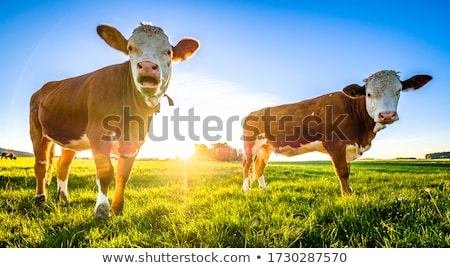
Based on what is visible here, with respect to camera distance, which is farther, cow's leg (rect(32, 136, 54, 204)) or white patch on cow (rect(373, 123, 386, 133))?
white patch on cow (rect(373, 123, 386, 133))

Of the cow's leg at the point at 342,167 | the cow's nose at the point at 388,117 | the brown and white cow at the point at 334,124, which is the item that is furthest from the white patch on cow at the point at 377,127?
the cow's nose at the point at 388,117

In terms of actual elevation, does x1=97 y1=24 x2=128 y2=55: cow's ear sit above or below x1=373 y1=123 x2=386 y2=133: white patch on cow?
above

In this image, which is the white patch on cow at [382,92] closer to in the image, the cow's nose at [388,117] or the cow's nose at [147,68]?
the cow's nose at [388,117]

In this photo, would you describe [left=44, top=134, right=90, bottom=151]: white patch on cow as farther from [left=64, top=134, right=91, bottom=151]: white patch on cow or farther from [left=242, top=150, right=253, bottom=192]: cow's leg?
[left=242, top=150, right=253, bottom=192]: cow's leg

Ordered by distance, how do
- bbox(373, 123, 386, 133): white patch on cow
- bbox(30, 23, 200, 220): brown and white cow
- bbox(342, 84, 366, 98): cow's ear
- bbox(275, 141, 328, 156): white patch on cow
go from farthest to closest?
bbox(275, 141, 328, 156): white patch on cow, bbox(373, 123, 386, 133): white patch on cow, bbox(342, 84, 366, 98): cow's ear, bbox(30, 23, 200, 220): brown and white cow

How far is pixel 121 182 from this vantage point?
126 inches

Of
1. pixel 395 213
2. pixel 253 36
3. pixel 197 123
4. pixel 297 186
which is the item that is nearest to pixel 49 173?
pixel 197 123

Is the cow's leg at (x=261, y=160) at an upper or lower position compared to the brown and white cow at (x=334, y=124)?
lower

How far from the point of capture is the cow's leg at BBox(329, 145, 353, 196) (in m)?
4.02

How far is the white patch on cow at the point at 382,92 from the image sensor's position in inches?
142

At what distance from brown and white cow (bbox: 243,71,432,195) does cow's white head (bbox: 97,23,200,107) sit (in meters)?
2.54

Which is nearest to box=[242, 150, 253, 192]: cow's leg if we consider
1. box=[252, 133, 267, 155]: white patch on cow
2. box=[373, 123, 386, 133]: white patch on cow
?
box=[252, 133, 267, 155]: white patch on cow

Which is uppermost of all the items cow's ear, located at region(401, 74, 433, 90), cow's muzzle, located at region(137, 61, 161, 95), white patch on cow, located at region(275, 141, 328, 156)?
Answer: cow's ear, located at region(401, 74, 433, 90)

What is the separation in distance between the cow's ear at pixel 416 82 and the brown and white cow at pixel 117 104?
2910 mm
